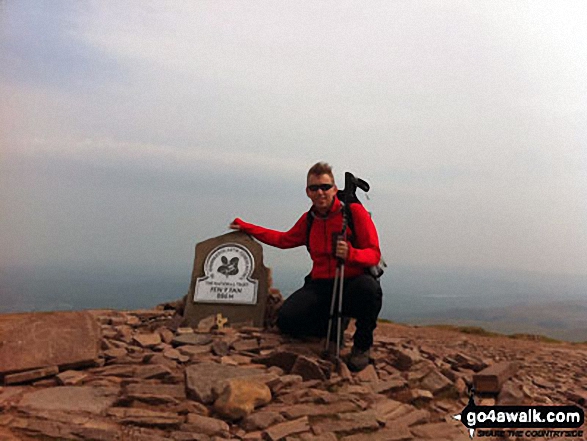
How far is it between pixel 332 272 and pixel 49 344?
3.52 metres

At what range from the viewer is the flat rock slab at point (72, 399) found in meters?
5.00

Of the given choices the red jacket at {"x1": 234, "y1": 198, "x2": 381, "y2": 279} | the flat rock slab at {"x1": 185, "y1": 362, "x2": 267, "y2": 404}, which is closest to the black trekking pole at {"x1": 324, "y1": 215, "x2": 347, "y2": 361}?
the red jacket at {"x1": 234, "y1": 198, "x2": 381, "y2": 279}

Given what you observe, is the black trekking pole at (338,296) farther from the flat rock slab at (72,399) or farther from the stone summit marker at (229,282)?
the flat rock slab at (72,399)

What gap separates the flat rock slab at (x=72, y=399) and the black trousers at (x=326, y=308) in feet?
7.99

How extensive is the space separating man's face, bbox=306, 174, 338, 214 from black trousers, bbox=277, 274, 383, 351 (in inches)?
40.1

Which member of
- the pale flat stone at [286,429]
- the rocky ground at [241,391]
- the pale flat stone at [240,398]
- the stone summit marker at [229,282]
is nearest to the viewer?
the pale flat stone at [286,429]

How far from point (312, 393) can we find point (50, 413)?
8.37 ft

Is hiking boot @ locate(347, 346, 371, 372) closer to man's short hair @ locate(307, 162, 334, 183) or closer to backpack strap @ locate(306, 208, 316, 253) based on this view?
backpack strap @ locate(306, 208, 316, 253)

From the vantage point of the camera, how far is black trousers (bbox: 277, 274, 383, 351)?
6.49m

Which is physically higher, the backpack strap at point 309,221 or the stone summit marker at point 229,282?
the backpack strap at point 309,221

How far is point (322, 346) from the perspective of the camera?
695 centimetres

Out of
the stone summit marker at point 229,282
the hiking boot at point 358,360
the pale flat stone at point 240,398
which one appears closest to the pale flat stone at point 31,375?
Answer: the pale flat stone at point 240,398

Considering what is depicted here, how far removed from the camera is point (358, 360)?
655 cm

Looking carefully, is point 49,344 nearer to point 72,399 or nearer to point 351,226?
point 72,399
